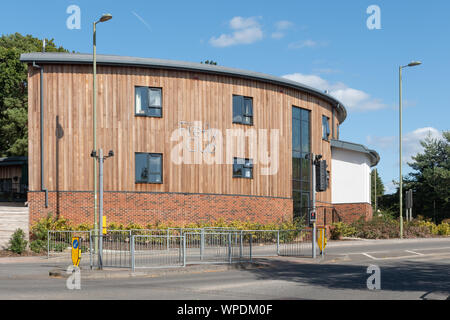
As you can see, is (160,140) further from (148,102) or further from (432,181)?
(432,181)

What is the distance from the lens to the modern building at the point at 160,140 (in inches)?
1213

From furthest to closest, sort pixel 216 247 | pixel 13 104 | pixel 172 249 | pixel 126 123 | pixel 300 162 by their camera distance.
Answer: pixel 13 104
pixel 300 162
pixel 126 123
pixel 216 247
pixel 172 249

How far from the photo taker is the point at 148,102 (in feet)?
106

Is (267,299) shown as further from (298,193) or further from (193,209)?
(298,193)

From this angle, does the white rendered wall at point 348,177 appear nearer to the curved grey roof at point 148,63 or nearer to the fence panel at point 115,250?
the curved grey roof at point 148,63

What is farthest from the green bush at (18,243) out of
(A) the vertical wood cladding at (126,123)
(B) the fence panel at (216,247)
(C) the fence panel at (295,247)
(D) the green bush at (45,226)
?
(C) the fence panel at (295,247)

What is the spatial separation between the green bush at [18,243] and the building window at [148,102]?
9033 millimetres

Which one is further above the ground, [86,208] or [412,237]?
[86,208]

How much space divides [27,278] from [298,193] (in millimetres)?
22833

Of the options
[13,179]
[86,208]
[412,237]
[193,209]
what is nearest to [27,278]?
[86,208]

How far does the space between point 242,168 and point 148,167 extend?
574cm

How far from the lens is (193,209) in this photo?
32781mm

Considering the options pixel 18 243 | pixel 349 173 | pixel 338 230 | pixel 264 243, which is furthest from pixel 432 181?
pixel 18 243

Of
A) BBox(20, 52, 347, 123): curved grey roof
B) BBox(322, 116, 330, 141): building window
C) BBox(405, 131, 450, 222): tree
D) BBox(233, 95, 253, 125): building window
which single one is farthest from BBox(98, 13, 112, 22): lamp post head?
BBox(405, 131, 450, 222): tree
